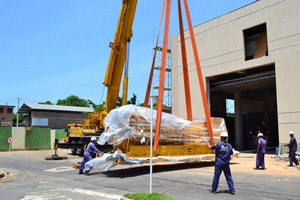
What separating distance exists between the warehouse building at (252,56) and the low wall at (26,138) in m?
14.8

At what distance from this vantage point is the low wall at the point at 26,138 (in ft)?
111

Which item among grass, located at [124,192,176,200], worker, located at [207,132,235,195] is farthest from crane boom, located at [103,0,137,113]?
grass, located at [124,192,176,200]

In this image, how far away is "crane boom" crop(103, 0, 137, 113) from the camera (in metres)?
20.5

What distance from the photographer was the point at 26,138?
35500 mm

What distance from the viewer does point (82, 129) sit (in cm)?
2455

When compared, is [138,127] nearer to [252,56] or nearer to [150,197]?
[150,197]

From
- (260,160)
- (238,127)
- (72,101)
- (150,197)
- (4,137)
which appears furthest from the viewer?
(72,101)

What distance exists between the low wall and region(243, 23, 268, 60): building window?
74.1 ft

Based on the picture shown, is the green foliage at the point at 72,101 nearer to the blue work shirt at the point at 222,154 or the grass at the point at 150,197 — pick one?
the blue work shirt at the point at 222,154

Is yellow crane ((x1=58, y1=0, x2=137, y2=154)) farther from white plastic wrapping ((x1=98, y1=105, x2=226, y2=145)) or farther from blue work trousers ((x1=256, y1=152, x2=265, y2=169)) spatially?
blue work trousers ((x1=256, y1=152, x2=265, y2=169))

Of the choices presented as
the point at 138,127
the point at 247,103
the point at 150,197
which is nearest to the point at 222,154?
the point at 150,197

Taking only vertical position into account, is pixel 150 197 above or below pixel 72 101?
below

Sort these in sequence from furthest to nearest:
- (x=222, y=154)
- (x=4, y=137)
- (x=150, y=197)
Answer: (x=4, y=137) → (x=222, y=154) → (x=150, y=197)

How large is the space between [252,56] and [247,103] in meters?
17.6
